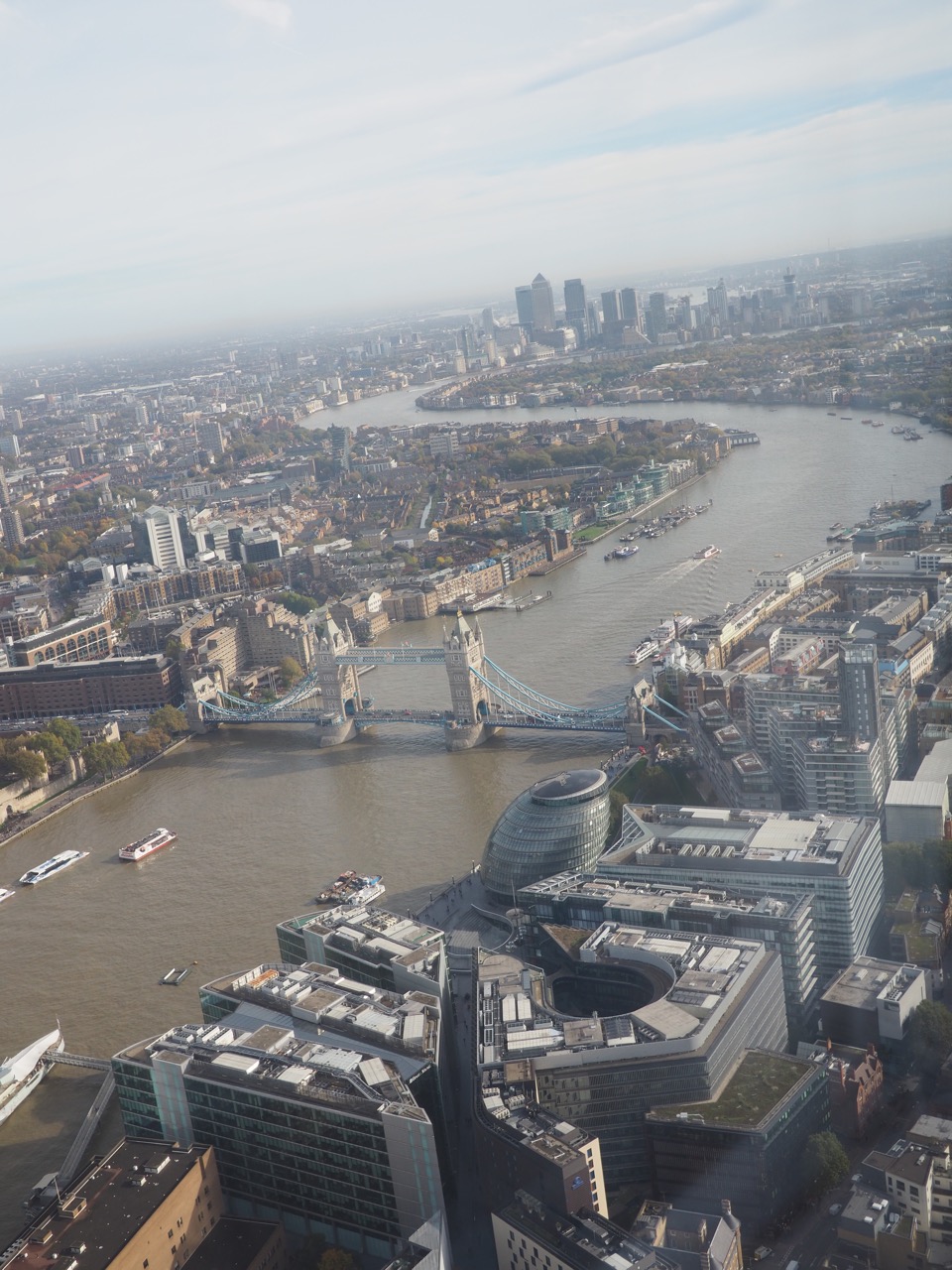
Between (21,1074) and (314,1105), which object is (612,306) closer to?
(21,1074)

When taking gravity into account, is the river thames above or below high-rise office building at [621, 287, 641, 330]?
below

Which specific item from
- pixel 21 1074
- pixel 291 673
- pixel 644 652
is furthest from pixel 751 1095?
pixel 291 673

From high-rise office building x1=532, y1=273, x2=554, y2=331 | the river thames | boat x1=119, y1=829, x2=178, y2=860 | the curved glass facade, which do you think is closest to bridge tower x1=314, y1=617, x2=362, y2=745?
the river thames

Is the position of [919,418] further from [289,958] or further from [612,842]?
[289,958]

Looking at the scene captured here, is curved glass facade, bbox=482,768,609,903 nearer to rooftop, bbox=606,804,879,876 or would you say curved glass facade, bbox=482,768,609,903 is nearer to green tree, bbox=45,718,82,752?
rooftop, bbox=606,804,879,876

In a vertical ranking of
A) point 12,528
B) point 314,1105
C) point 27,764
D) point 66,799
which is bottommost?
point 66,799

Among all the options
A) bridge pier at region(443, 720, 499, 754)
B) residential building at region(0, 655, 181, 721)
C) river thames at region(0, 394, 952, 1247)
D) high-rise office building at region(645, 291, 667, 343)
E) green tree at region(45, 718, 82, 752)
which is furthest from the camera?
high-rise office building at region(645, 291, 667, 343)

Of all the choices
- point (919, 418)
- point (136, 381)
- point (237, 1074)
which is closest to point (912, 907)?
point (237, 1074)
